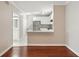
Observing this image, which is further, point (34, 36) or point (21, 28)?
point (34, 36)

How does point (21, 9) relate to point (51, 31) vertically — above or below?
above

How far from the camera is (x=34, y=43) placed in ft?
17.4

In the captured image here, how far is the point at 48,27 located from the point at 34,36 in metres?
0.67

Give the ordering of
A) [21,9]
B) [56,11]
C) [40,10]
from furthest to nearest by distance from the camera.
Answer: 1. [56,11]
2. [40,10]
3. [21,9]

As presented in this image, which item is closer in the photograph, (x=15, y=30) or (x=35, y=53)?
(x=35, y=53)

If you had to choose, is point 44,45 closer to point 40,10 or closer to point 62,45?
point 62,45

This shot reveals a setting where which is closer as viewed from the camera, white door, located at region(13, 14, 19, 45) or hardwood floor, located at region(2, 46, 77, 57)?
hardwood floor, located at region(2, 46, 77, 57)

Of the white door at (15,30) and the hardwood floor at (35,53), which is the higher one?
the white door at (15,30)

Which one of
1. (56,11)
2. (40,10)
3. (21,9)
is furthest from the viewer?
(56,11)

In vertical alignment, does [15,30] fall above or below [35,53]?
above

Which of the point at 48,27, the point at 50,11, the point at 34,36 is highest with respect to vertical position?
the point at 50,11

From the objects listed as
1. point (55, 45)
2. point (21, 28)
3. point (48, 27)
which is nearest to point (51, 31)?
point (48, 27)

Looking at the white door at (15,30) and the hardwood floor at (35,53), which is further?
the white door at (15,30)

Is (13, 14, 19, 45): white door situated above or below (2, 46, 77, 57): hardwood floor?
above
